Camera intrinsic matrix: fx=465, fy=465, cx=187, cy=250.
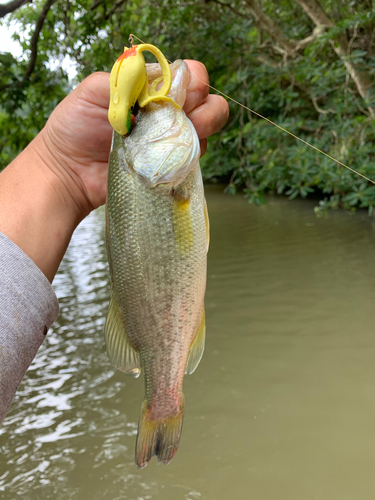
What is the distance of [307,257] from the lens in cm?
754

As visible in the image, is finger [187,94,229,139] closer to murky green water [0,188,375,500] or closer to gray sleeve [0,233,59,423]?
gray sleeve [0,233,59,423]

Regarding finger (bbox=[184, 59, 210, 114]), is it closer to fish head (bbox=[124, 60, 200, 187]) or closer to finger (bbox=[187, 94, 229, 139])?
finger (bbox=[187, 94, 229, 139])

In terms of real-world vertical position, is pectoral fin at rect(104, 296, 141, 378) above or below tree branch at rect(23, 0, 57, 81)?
below

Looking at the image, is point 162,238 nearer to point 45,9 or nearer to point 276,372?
point 276,372

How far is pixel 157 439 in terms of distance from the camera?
168cm

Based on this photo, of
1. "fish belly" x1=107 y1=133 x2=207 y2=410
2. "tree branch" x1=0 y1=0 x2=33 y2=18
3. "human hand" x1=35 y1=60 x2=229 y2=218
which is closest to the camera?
"fish belly" x1=107 y1=133 x2=207 y2=410

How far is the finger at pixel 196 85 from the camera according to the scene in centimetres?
170

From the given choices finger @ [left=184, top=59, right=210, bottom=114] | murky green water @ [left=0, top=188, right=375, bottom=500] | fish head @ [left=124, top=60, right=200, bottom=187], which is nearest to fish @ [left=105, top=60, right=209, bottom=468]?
fish head @ [left=124, top=60, right=200, bottom=187]

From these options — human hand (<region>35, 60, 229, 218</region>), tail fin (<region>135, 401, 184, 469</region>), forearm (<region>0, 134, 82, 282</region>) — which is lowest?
tail fin (<region>135, 401, 184, 469</region>)

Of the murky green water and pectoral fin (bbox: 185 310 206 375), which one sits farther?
the murky green water

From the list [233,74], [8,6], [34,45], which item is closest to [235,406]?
[8,6]

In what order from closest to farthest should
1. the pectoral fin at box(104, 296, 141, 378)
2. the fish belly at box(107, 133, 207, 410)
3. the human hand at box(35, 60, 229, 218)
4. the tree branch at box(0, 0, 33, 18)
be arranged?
1. the fish belly at box(107, 133, 207, 410)
2. the pectoral fin at box(104, 296, 141, 378)
3. the human hand at box(35, 60, 229, 218)
4. the tree branch at box(0, 0, 33, 18)

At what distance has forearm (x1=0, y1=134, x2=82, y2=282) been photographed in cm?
166

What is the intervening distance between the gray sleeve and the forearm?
0.21m
